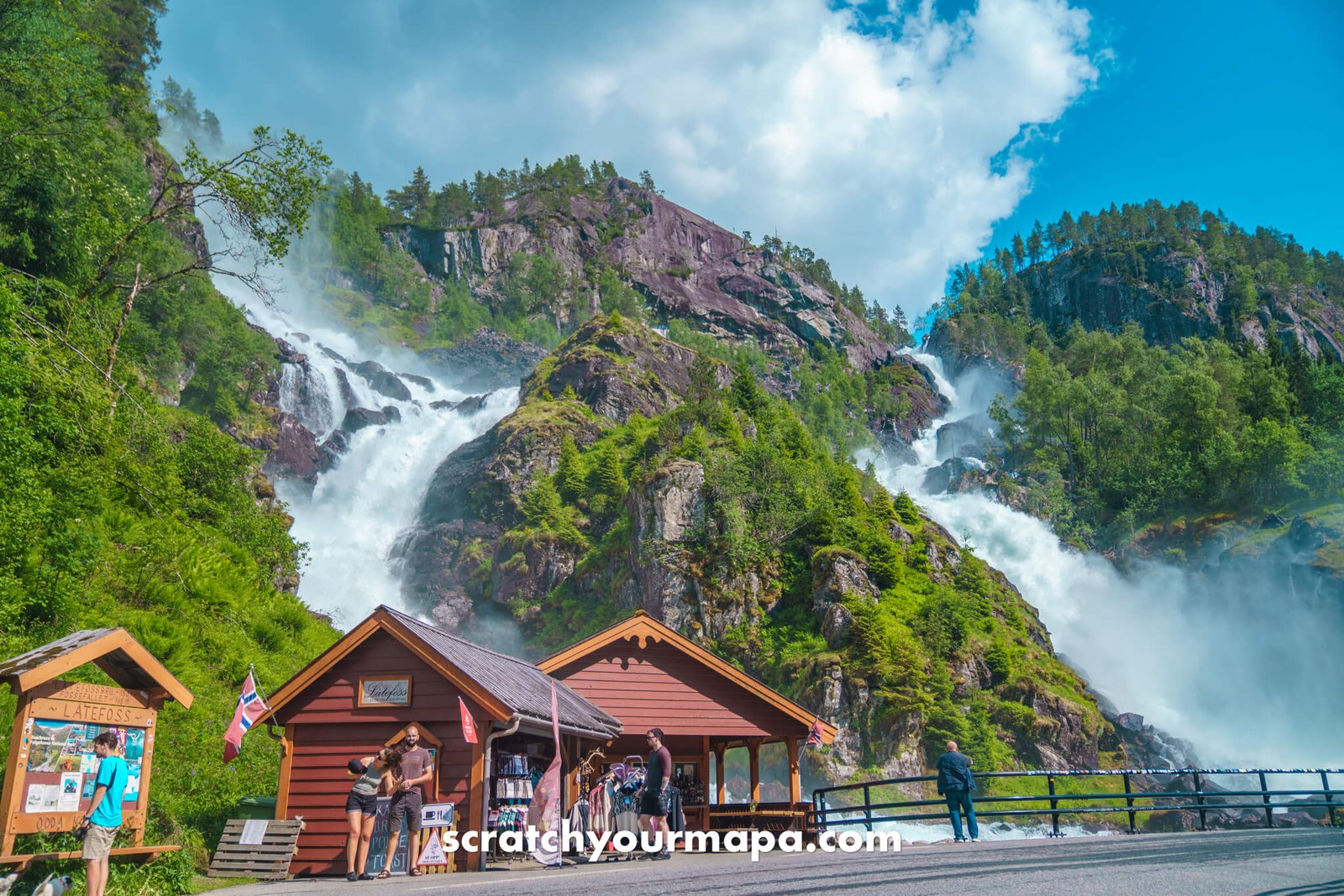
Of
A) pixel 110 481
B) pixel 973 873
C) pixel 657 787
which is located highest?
pixel 110 481

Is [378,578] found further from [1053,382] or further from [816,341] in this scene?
[816,341]

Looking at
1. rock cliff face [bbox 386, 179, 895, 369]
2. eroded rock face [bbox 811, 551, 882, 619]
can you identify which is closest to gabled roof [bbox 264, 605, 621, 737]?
eroded rock face [bbox 811, 551, 882, 619]

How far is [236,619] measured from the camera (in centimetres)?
2264

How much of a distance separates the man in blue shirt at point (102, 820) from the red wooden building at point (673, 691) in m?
11.4

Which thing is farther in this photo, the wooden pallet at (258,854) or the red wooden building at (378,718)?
the red wooden building at (378,718)

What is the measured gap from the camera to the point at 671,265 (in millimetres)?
141250

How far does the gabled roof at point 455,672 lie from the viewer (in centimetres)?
1324

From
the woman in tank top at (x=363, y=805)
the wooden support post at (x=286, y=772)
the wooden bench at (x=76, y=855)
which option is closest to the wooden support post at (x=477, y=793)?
the woman in tank top at (x=363, y=805)

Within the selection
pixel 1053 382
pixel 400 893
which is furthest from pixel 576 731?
pixel 1053 382

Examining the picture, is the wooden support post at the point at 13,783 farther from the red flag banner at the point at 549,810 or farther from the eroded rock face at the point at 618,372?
the eroded rock face at the point at 618,372

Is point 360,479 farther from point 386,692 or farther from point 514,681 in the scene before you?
point 386,692

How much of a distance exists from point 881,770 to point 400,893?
101ft

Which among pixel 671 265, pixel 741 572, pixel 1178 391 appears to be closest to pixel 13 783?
pixel 741 572

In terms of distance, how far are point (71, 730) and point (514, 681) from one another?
7093 millimetres
